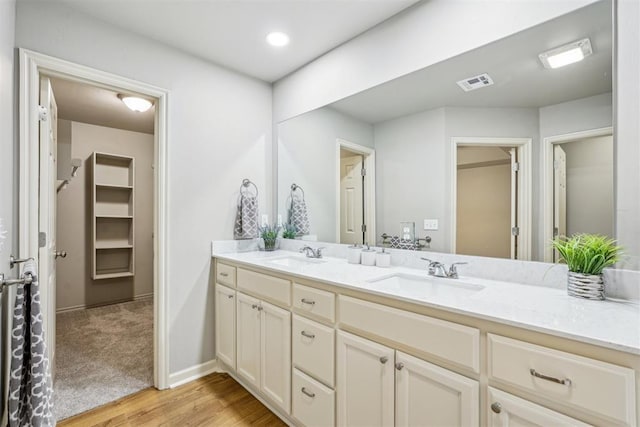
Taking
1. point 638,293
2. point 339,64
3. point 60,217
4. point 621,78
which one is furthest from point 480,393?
point 60,217

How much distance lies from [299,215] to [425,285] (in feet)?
4.29

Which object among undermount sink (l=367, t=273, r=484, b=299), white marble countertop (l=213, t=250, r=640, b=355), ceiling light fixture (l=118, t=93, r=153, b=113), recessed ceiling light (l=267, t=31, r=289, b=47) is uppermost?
recessed ceiling light (l=267, t=31, r=289, b=47)

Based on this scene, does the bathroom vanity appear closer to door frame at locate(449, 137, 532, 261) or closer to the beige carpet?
door frame at locate(449, 137, 532, 261)

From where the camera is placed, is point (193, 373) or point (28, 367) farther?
point (193, 373)

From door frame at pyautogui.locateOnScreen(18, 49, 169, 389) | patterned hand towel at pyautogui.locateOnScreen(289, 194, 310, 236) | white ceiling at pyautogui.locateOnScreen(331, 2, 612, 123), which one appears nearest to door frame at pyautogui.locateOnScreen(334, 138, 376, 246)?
white ceiling at pyautogui.locateOnScreen(331, 2, 612, 123)

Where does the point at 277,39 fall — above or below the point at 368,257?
above

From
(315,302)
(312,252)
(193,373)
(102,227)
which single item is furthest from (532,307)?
(102,227)

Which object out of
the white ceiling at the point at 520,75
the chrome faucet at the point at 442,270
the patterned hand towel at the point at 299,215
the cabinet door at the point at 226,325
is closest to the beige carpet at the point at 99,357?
the cabinet door at the point at 226,325

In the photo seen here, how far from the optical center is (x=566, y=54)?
133 centimetres

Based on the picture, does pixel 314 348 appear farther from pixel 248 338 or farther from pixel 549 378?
pixel 549 378

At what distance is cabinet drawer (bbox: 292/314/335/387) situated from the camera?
1.47 metres

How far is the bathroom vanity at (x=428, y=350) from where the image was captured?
0.82 meters

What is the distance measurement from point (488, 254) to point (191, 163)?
2058 millimetres

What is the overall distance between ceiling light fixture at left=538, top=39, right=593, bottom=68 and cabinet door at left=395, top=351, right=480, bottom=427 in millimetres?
1384
